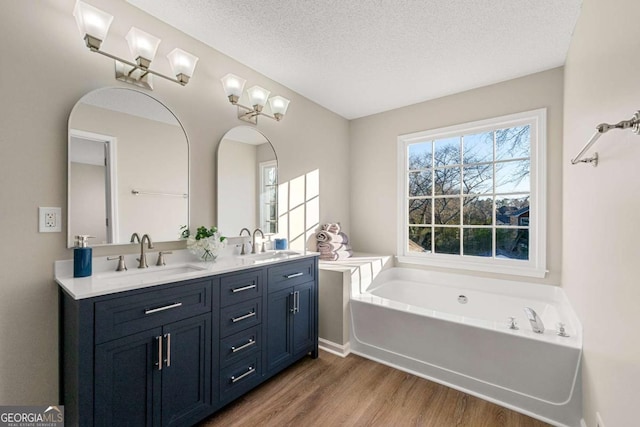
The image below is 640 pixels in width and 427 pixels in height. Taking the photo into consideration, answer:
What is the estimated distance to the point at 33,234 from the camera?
53.1 inches

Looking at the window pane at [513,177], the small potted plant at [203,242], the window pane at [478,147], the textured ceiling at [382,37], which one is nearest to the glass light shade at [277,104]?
the textured ceiling at [382,37]

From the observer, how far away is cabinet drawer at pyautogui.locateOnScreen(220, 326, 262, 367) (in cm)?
165

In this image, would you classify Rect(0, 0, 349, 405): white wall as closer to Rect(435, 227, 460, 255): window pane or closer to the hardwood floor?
the hardwood floor

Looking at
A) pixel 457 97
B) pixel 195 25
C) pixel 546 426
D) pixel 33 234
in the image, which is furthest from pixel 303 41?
pixel 546 426

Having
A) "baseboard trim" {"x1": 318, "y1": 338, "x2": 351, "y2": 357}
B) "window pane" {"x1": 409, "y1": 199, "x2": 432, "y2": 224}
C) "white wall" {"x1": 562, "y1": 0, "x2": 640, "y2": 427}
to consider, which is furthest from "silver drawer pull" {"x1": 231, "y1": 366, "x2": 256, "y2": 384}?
"window pane" {"x1": 409, "y1": 199, "x2": 432, "y2": 224}

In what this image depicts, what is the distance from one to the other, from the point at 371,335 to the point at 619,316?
1635 millimetres

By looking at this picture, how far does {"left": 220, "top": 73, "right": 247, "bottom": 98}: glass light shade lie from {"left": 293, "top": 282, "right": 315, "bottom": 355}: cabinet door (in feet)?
5.15

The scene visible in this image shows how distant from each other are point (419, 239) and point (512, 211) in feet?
3.20

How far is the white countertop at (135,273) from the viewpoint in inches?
48.3

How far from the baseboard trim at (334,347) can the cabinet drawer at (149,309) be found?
4.43ft

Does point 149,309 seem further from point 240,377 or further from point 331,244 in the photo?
point 331,244

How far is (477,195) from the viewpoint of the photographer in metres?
2.91

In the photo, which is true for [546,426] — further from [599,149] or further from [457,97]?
[457,97]

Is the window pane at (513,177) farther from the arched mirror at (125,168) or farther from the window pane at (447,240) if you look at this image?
the arched mirror at (125,168)
